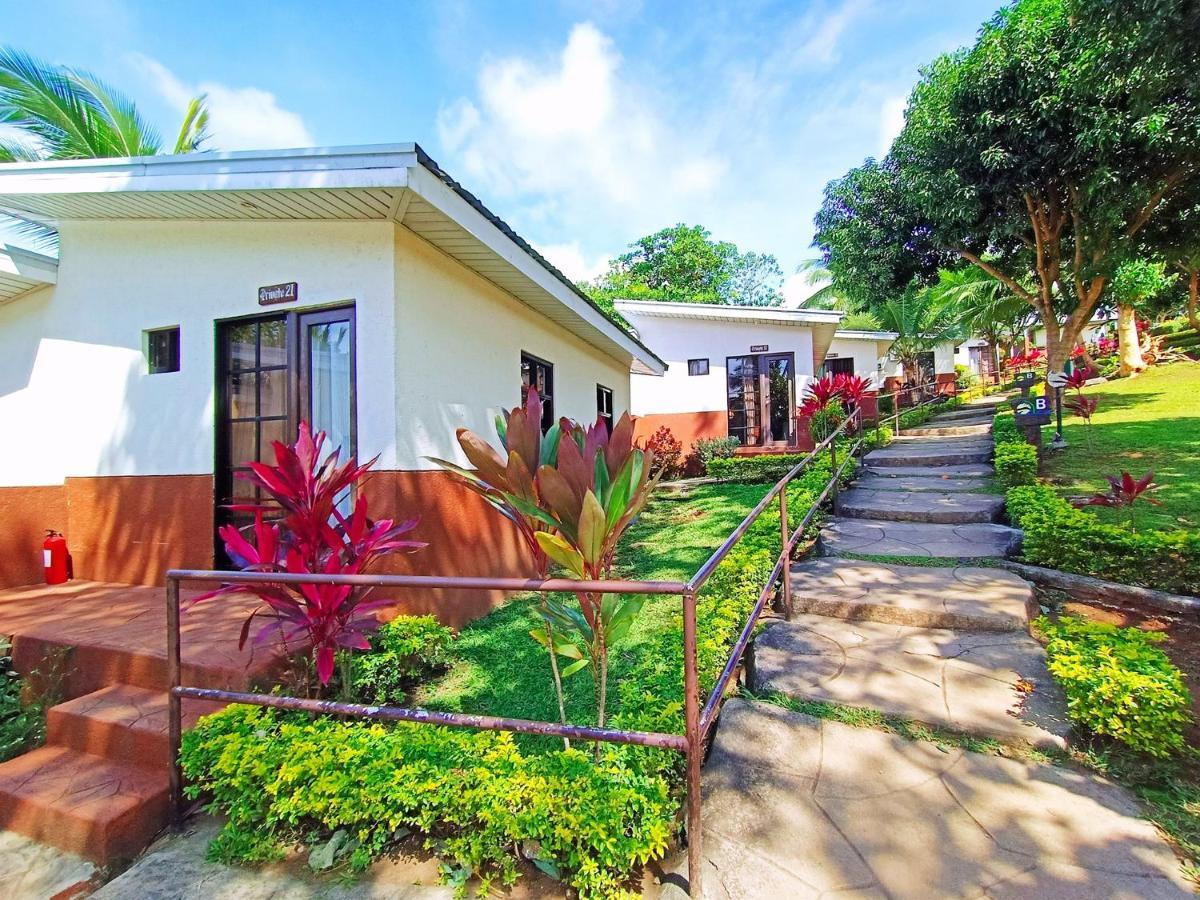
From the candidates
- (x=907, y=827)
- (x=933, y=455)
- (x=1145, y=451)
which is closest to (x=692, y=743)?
(x=907, y=827)

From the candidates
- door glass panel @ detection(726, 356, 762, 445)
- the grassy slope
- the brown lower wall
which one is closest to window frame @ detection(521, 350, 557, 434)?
the grassy slope

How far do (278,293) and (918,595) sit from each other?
5355mm

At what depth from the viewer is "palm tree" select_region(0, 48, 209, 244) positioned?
8.23m

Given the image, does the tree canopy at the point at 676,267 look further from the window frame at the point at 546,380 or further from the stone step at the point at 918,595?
the stone step at the point at 918,595

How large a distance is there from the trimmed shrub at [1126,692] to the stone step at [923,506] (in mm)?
3042

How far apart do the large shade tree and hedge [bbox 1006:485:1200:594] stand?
12.5 feet

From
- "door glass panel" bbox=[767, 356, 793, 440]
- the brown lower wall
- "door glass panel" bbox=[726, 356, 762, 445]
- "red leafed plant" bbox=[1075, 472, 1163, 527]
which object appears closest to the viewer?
"red leafed plant" bbox=[1075, 472, 1163, 527]

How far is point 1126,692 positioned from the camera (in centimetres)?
211

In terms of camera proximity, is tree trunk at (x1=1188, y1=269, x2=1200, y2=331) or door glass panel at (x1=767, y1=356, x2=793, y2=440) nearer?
door glass panel at (x1=767, y1=356, x2=793, y2=440)

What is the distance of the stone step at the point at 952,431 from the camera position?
9466mm

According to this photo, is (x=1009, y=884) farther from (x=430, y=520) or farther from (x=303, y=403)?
(x=303, y=403)

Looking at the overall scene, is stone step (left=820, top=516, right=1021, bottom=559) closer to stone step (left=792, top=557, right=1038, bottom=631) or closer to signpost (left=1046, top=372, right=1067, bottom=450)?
stone step (left=792, top=557, right=1038, bottom=631)

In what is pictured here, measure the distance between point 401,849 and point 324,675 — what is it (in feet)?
3.07

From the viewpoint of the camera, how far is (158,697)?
290cm
